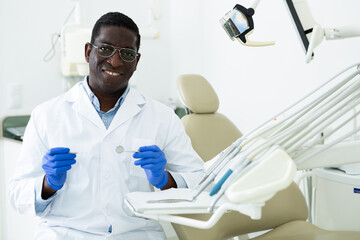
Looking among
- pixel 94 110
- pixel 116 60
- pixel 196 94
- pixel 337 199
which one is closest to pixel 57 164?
pixel 94 110

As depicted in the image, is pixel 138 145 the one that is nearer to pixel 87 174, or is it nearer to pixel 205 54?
pixel 87 174

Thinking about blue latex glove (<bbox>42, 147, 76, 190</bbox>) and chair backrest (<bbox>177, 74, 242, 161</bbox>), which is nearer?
blue latex glove (<bbox>42, 147, 76, 190</bbox>)

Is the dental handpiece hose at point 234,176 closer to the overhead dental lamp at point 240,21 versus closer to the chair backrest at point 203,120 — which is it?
the overhead dental lamp at point 240,21

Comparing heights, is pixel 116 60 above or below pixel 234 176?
above

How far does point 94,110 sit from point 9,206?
4.53ft

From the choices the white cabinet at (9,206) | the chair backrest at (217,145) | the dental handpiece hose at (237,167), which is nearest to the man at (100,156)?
the chair backrest at (217,145)

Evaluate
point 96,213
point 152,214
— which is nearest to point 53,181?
point 96,213

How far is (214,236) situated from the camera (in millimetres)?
1572

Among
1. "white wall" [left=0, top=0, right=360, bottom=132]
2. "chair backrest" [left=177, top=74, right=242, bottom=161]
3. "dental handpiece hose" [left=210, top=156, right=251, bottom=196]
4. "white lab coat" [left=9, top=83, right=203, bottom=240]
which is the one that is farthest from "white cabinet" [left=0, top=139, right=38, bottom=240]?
"dental handpiece hose" [left=210, top=156, right=251, bottom=196]

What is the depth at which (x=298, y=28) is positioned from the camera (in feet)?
3.47

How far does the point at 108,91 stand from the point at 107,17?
0.25 metres

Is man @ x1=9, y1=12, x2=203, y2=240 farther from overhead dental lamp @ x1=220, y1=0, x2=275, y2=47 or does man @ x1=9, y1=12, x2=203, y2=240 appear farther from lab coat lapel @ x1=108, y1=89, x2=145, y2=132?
overhead dental lamp @ x1=220, y1=0, x2=275, y2=47

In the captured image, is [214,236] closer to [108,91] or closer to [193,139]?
[193,139]

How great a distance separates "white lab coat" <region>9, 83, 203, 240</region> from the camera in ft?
4.35
